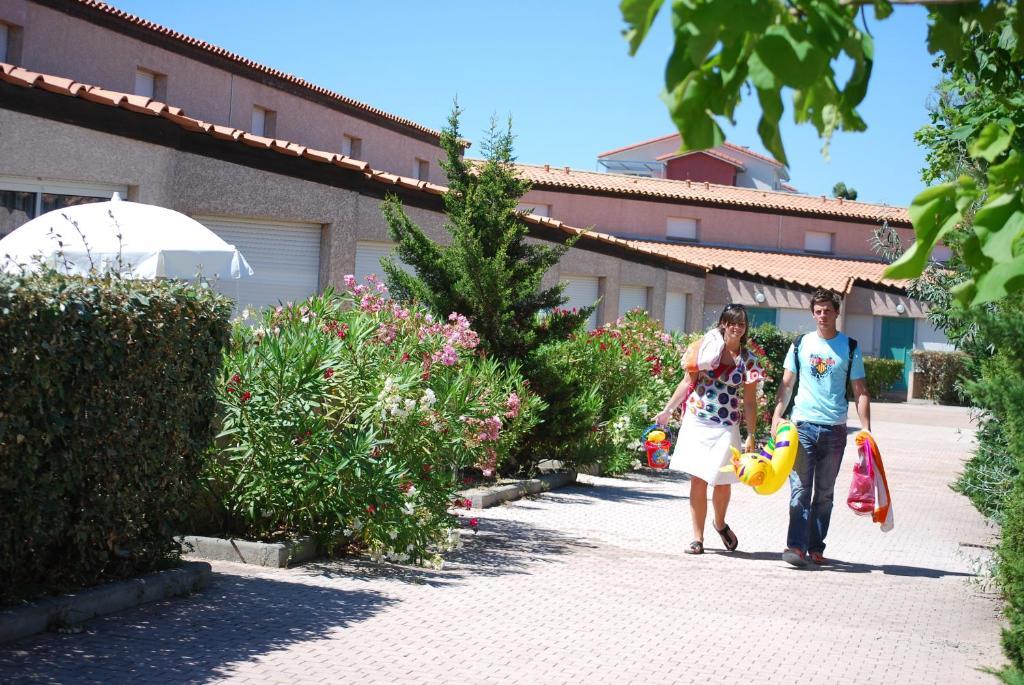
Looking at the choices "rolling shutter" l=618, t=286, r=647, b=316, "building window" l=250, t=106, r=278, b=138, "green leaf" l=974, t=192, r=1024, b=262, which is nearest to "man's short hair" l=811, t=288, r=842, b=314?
"green leaf" l=974, t=192, r=1024, b=262

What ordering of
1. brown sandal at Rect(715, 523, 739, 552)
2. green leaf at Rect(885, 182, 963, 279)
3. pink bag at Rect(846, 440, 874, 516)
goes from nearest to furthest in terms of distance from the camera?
1. green leaf at Rect(885, 182, 963, 279)
2. pink bag at Rect(846, 440, 874, 516)
3. brown sandal at Rect(715, 523, 739, 552)

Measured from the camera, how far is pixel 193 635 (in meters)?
5.86

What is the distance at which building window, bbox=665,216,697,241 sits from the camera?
154 feet

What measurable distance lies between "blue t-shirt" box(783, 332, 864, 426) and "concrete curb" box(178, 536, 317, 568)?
392 centimetres

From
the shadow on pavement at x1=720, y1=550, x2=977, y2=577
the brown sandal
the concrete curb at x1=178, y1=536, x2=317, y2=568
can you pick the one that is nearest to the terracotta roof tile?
the shadow on pavement at x1=720, y1=550, x2=977, y2=577

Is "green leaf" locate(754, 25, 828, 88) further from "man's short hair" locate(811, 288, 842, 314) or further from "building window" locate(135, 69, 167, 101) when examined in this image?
"building window" locate(135, 69, 167, 101)

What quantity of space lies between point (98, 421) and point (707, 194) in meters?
43.0

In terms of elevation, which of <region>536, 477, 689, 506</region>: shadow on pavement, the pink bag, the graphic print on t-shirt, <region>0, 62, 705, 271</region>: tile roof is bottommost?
<region>536, 477, 689, 506</region>: shadow on pavement

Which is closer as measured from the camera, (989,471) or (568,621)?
(568,621)

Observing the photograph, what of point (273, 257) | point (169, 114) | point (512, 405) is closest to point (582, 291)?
point (273, 257)

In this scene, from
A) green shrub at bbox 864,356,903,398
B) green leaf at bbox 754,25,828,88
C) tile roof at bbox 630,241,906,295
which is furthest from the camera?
tile roof at bbox 630,241,906,295

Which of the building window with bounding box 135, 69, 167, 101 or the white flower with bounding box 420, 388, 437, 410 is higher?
the building window with bounding box 135, 69, 167, 101

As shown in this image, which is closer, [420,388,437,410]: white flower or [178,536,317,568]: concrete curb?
[178,536,317,568]: concrete curb

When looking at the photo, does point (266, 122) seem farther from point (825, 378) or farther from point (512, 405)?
point (825, 378)
